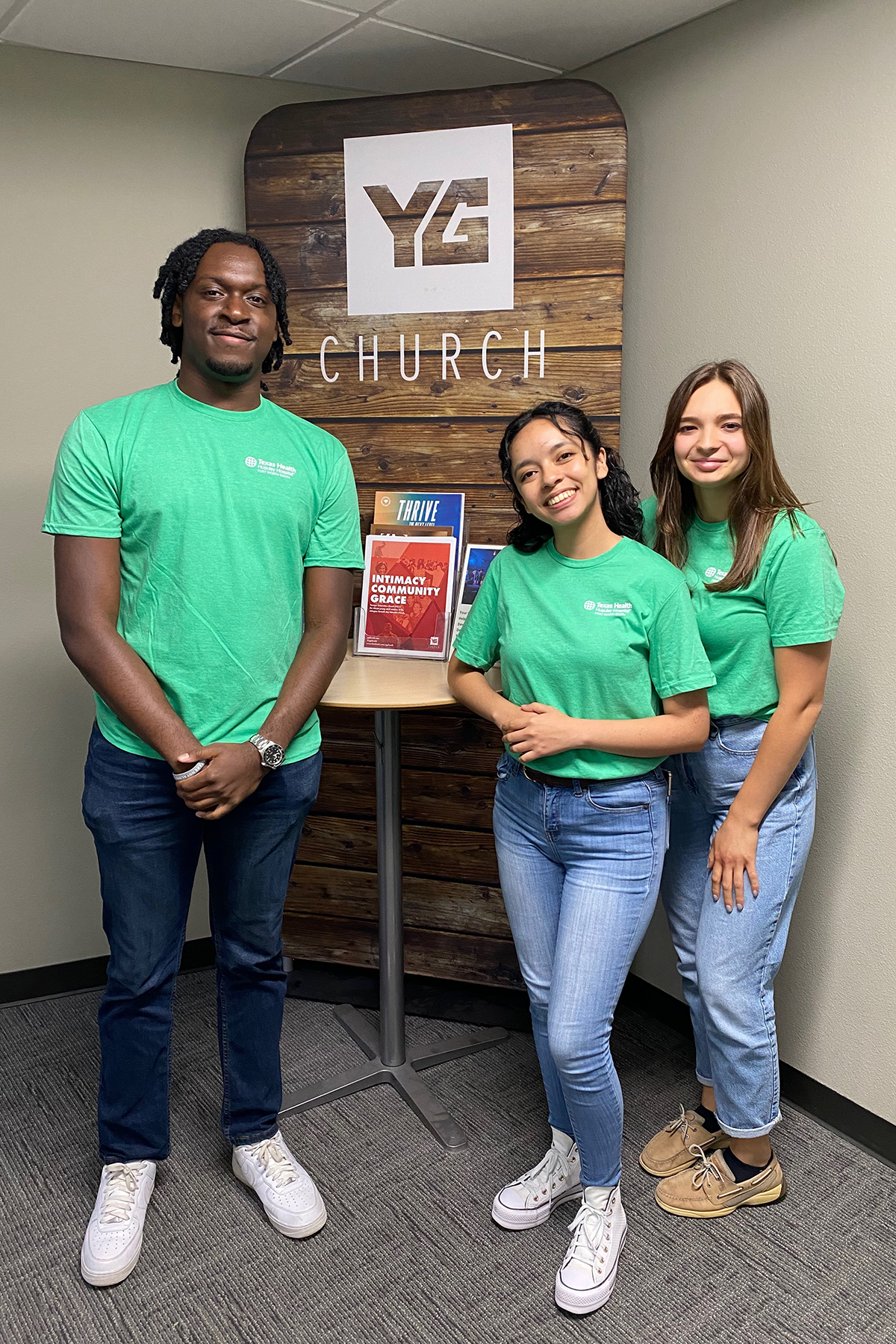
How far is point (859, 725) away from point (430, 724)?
111 centimetres

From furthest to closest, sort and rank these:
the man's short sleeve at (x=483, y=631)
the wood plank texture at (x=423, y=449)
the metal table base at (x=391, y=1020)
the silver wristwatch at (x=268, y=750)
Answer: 1. the wood plank texture at (x=423, y=449)
2. the metal table base at (x=391, y=1020)
3. the man's short sleeve at (x=483, y=631)
4. the silver wristwatch at (x=268, y=750)

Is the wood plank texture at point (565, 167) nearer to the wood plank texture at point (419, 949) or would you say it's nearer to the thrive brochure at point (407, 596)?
the thrive brochure at point (407, 596)

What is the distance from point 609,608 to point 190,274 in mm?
972

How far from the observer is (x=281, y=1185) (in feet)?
6.72

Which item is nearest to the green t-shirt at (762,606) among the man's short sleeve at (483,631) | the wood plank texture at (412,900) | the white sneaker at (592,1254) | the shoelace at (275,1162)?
the man's short sleeve at (483,631)

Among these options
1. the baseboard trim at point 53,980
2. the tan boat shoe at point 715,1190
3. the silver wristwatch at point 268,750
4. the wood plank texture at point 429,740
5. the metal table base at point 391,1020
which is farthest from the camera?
the baseboard trim at point 53,980

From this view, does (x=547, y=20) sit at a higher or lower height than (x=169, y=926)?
higher

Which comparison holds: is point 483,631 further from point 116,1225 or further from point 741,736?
point 116,1225

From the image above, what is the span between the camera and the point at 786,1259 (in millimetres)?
1944

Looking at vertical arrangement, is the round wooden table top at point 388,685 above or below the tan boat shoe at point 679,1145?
above

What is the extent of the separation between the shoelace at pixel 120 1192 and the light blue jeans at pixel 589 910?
2.83 ft

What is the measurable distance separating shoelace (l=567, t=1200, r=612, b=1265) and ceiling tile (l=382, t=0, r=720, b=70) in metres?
2.49

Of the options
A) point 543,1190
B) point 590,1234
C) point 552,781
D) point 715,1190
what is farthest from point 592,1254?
point 552,781

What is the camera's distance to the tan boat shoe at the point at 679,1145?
216cm
